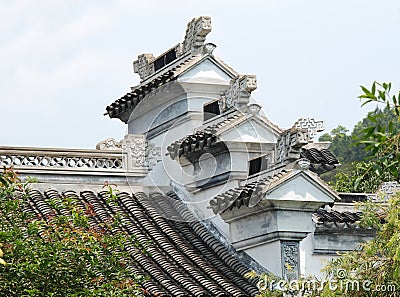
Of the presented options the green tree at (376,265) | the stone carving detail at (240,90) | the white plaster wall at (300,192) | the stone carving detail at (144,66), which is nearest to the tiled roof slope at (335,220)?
the white plaster wall at (300,192)

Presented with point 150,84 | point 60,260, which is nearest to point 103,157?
point 150,84

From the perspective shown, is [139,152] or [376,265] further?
[139,152]

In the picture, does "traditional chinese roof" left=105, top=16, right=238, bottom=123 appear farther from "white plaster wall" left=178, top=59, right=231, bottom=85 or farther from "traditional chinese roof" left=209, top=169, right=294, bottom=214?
"traditional chinese roof" left=209, top=169, right=294, bottom=214

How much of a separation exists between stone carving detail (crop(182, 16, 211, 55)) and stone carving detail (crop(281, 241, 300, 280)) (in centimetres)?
365

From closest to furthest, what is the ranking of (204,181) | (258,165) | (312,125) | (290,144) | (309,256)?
(290,144)
(258,165)
(309,256)
(204,181)
(312,125)

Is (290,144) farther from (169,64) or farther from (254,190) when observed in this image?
(169,64)

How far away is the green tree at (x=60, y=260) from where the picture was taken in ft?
35.4

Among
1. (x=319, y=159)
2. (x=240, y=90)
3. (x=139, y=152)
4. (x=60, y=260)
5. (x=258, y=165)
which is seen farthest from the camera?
(x=319, y=159)

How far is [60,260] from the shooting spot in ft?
35.9

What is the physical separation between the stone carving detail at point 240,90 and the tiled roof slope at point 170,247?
1808mm

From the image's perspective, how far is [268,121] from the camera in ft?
47.9

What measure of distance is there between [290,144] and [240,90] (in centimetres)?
123

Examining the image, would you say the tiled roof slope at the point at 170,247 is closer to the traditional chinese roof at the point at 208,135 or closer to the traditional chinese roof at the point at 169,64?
the traditional chinese roof at the point at 208,135

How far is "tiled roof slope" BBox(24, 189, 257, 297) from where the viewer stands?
1289cm
